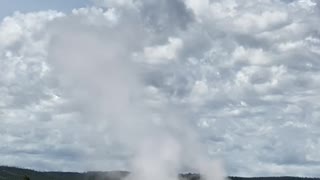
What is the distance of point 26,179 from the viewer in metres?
127
